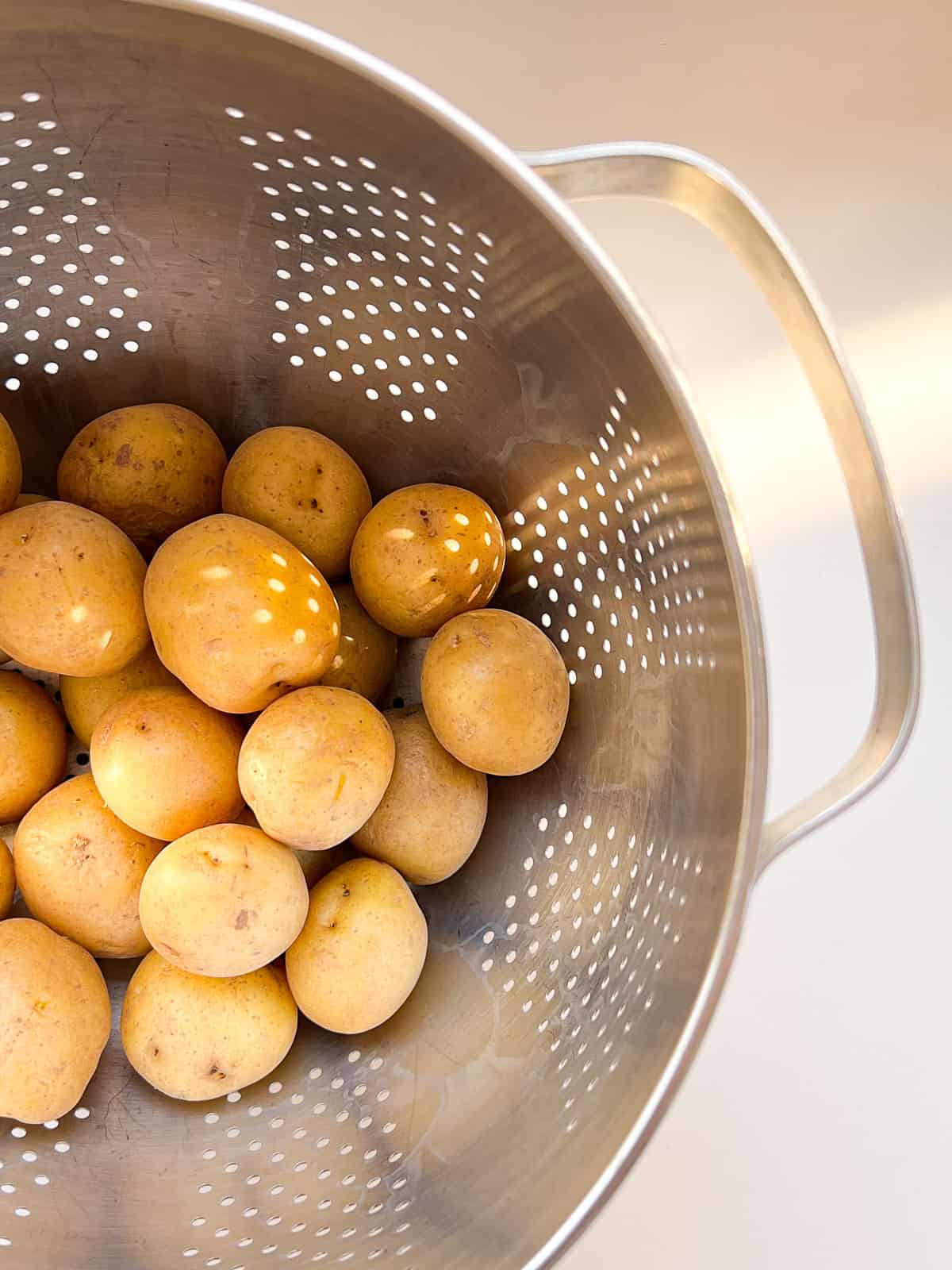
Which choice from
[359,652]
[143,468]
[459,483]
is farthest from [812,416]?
[143,468]

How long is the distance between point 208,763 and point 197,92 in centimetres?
38

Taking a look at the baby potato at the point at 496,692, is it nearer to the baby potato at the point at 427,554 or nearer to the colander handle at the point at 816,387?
the baby potato at the point at 427,554

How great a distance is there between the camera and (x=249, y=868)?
2.01 ft

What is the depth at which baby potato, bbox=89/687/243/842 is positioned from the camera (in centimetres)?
63

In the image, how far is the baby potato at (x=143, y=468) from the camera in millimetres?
710

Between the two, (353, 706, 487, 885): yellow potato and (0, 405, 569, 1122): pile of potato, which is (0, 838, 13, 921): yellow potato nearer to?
(0, 405, 569, 1122): pile of potato

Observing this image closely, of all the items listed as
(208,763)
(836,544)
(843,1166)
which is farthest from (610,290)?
(843,1166)

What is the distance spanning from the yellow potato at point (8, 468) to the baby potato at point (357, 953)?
12.7 inches

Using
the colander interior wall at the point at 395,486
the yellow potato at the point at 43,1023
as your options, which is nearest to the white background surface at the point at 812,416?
the colander interior wall at the point at 395,486

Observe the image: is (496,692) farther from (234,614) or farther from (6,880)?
(6,880)

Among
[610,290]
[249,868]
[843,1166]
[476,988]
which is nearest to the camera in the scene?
[610,290]

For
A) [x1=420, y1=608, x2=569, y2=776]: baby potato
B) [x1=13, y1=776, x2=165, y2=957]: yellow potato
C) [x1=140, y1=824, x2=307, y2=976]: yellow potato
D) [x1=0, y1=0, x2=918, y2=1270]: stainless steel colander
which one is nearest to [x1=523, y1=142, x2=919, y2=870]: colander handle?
[x1=0, y1=0, x2=918, y2=1270]: stainless steel colander

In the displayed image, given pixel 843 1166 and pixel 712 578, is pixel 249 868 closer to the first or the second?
pixel 712 578

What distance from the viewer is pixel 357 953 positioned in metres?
0.65
